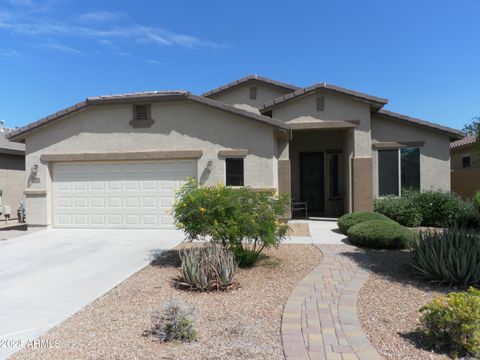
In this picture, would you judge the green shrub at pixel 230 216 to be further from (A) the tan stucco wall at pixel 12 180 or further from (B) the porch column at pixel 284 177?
(A) the tan stucco wall at pixel 12 180

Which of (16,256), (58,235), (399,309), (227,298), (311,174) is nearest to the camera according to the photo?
(399,309)

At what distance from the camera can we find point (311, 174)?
56.9 feet

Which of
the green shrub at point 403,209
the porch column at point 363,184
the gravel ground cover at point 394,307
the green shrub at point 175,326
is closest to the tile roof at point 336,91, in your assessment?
the porch column at point 363,184

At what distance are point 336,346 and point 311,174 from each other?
13466 mm

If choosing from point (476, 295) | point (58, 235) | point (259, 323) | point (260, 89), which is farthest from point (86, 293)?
point (260, 89)

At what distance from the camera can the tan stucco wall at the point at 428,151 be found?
15.2 metres

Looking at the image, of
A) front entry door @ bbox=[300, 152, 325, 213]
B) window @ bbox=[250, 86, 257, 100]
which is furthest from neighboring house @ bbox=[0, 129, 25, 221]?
front entry door @ bbox=[300, 152, 325, 213]

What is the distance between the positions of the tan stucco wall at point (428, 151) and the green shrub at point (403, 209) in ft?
3.24

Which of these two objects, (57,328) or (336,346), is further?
(57,328)

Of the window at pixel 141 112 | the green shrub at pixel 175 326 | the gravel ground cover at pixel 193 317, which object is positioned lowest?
the gravel ground cover at pixel 193 317

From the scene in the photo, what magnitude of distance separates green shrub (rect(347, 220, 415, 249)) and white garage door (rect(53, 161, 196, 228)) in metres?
5.78

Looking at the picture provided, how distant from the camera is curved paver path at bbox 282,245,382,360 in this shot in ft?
13.4

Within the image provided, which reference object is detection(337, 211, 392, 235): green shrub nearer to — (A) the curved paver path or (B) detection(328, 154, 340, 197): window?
(A) the curved paver path

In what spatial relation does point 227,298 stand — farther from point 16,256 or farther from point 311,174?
point 311,174
